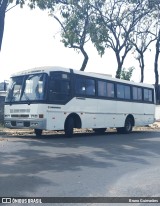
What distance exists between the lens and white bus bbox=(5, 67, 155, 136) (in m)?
14.4

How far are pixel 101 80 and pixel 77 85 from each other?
8.11 ft

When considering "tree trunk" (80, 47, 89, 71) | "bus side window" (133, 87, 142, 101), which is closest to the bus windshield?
"bus side window" (133, 87, 142, 101)

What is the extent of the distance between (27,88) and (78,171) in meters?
7.74

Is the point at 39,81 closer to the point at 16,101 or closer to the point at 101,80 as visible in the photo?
the point at 16,101

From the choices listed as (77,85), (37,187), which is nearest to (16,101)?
(77,85)

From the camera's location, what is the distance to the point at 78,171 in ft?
25.8

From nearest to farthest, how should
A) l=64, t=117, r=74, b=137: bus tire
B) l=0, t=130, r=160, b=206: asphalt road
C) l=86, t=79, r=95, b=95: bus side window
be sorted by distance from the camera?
1. l=0, t=130, r=160, b=206: asphalt road
2. l=64, t=117, r=74, b=137: bus tire
3. l=86, t=79, r=95, b=95: bus side window

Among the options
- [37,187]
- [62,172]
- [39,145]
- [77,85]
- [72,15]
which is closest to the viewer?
[37,187]

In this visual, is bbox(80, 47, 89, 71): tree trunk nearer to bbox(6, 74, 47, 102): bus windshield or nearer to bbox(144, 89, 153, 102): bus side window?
bbox(144, 89, 153, 102): bus side window

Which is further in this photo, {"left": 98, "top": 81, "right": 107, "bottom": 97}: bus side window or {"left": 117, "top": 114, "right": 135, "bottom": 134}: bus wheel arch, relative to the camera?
{"left": 117, "top": 114, "right": 135, "bottom": 134}: bus wheel arch

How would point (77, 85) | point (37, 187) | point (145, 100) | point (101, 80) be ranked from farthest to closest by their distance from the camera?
point (145, 100) < point (101, 80) < point (77, 85) < point (37, 187)

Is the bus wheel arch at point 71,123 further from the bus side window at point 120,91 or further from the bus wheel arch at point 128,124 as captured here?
the bus wheel arch at point 128,124

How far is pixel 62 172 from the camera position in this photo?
7707mm

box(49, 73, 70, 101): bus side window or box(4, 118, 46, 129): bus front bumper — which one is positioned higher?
box(49, 73, 70, 101): bus side window
